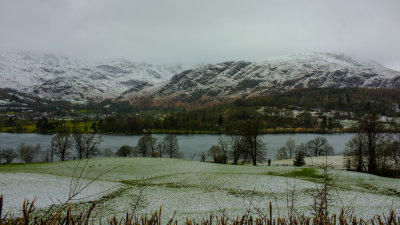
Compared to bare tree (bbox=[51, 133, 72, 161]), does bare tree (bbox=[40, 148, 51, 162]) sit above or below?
below

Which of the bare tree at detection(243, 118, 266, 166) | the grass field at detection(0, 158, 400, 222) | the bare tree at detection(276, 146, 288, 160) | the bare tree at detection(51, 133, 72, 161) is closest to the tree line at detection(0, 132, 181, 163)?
the bare tree at detection(51, 133, 72, 161)

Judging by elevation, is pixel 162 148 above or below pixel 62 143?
below

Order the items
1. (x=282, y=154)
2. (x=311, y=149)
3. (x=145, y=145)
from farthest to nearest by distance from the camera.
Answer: (x=311, y=149), (x=282, y=154), (x=145, y=145)

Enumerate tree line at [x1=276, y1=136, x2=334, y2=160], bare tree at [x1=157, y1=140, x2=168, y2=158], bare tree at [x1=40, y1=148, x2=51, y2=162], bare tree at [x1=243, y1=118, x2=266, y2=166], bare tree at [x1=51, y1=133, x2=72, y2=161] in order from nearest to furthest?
bare tree at [x1=243, y1=118, x2=266, y2=166] < bare tree at [x1=51, y1=133, x2=72, y2=161] < bare tree at [x1=40, y1=148, x2=51, y2=162] < bare tree at [x1=157, y1=140, x2=168, y2=158] < tree line at [x1=276, y1=136, x2=334, y2=160]

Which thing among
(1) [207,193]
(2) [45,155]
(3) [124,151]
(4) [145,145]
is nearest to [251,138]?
(1) [207,193]

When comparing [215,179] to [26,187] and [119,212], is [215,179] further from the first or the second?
[26,187]

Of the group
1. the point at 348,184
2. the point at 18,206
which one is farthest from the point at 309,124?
the point at 18,206

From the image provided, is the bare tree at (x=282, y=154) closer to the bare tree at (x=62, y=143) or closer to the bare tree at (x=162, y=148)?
the bare tree at (x=162, y=148)

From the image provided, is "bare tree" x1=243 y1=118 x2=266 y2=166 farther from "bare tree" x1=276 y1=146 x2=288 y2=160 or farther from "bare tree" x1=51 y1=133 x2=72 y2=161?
"bare tree" x1=51 y1=133 x2=72 y2=161

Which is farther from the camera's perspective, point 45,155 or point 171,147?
point 171,147

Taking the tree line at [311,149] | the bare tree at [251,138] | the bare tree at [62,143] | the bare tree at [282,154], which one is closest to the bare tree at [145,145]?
the bare tree at [62,143]

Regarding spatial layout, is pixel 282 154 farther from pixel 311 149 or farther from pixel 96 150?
pixel 96 150

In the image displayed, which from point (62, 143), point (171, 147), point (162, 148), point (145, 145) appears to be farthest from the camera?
point (162, 148)

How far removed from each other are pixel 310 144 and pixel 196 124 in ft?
268
